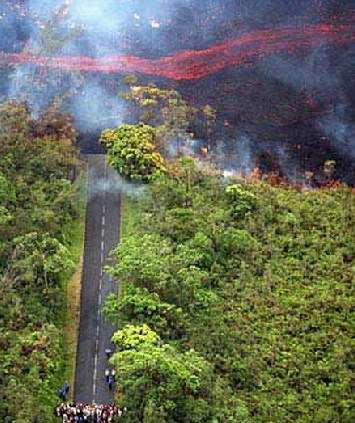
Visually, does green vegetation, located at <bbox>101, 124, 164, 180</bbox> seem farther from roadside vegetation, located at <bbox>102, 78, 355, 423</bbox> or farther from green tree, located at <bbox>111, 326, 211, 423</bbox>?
green tree, located at <bbox>111, 326, 211, 423</bbox>

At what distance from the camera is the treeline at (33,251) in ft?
116

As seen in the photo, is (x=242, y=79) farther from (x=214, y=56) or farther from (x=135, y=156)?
(x=135, y=156)

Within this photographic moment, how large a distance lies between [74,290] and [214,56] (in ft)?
73.4

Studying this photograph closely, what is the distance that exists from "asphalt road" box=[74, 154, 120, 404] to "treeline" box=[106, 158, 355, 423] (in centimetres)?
120

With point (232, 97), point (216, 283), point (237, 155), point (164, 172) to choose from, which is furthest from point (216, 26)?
point (216, 283)

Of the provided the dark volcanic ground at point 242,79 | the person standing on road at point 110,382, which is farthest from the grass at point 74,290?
the dark volcanic ground at point 242,79

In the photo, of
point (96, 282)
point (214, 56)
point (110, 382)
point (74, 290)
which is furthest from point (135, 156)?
point (214, 56)

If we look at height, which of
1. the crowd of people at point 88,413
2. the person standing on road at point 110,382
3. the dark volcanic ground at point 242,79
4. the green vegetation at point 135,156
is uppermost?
the dark volcanic ground at point 242,79

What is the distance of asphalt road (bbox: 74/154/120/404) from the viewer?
37219 mm

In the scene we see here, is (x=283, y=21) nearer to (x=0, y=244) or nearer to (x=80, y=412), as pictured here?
(x=0, y=244)

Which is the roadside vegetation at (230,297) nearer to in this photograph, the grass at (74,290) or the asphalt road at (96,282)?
the asphalt road at (96,282)

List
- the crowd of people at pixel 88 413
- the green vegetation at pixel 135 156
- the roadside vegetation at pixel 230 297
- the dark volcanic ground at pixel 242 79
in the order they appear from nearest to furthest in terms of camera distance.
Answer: the roadside vegetation at pixel 230 297 < the crowd of people at pixel 88 413 < the green vegetation at pixel 135 156 < the dark volcanic ground at pixel 242 79

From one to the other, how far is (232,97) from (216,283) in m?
16.9

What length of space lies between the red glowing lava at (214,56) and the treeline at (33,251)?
24.6 ft
